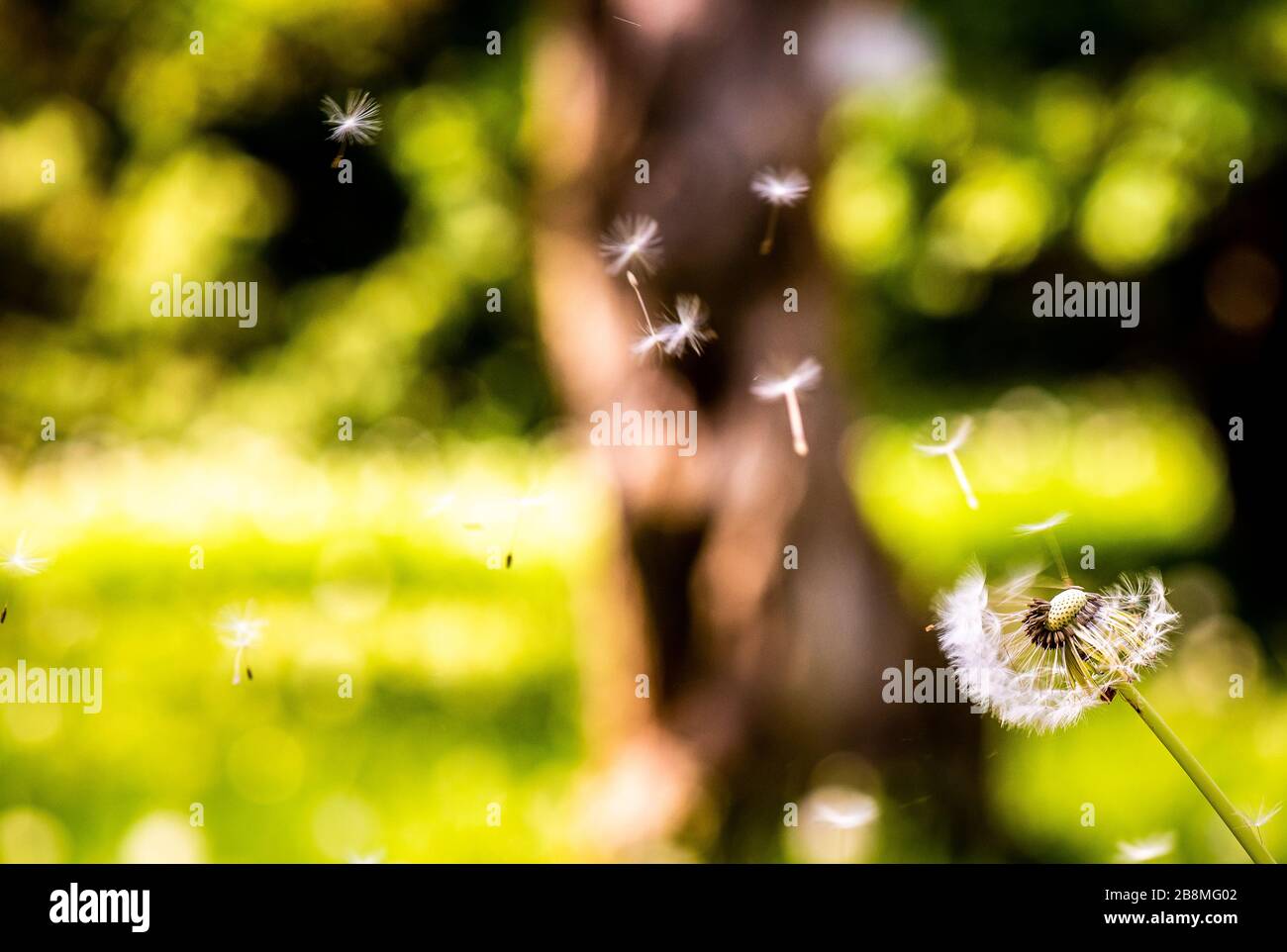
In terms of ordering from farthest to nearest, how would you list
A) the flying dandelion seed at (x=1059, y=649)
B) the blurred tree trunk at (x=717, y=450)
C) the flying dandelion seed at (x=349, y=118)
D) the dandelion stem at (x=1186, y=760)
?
1. the flying dandelion seed at (x=349, y=118)
2. the blurred tree trunk at (x=717, y=450)
3. the flying dandelion seed at (x=1059, y=649)
4. the dandelion stem at (x=1186, y=760)

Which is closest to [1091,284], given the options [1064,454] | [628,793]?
[1064,454]

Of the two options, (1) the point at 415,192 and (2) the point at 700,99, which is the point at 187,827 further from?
(2) the point at 700,99

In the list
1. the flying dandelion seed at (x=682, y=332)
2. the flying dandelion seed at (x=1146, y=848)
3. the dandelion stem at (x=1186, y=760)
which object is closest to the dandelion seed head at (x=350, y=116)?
the flying dandelion seed at (x=682, y=332)

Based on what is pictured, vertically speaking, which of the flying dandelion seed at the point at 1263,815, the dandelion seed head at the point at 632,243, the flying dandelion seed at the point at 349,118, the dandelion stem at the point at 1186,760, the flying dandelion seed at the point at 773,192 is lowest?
the flying dandelion seed at the point at 1263,815

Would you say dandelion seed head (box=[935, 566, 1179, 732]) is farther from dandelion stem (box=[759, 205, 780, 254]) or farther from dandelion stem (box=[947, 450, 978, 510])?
dandelion stem (box=[759, 205, 780, 254])

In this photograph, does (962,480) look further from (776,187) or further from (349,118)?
(349,118)

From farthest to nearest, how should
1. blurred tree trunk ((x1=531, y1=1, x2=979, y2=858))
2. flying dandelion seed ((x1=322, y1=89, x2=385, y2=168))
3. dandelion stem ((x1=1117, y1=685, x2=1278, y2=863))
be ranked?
flying dandelion seed ((x1=322, y1=89, x2=385, y2=168)), blurred tree trunk ((x1=531, y1=1, x2=979, y2=858)), dandelion stem ((x1=1117, y1=685, x2=1278, y2=863))

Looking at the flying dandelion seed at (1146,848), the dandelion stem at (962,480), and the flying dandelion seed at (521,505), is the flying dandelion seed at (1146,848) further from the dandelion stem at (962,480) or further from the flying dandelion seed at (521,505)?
the flying dandelion seed at (521,505)

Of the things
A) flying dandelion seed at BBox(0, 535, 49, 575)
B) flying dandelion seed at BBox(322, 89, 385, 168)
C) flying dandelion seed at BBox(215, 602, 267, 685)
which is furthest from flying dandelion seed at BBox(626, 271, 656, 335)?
flying dandelion seed at BBox(0, 535, 49, 575)
